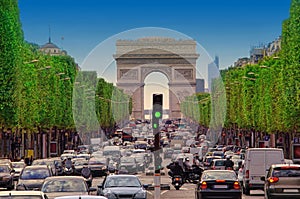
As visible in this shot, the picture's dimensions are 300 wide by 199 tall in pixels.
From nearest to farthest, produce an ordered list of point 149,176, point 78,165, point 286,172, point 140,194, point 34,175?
point 140,194
point 286,172
point 34,175
point 78,165
point 149,176

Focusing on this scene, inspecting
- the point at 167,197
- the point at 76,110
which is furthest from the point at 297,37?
the point at 76,110

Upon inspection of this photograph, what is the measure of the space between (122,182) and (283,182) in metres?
6.76

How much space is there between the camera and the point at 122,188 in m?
38.2

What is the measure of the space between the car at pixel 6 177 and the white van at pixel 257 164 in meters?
13.5

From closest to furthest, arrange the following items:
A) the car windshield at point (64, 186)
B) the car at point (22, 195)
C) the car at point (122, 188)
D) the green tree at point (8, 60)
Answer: the car at point (22, 195), the car windshield at point (64, 186), the car at point (122, 188), the green tree at point (8, 60)

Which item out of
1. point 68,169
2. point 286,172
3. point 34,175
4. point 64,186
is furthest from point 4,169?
point 64,186

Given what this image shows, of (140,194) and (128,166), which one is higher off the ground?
(128,166)

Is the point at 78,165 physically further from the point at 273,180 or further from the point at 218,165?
the point at 273,180

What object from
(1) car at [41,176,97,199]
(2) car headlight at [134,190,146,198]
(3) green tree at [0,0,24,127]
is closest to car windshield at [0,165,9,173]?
(3) green tree at [0,0,24,127]

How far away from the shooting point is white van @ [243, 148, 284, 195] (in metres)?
49.3

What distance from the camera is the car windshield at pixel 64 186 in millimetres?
32719

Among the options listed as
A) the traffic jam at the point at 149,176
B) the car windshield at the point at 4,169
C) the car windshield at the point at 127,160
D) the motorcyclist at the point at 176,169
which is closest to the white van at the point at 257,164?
the traffic jam at the point at 149,176

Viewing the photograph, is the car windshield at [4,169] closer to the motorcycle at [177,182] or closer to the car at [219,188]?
the motorcycle at [177,182]

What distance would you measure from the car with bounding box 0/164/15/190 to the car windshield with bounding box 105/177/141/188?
16667mm
